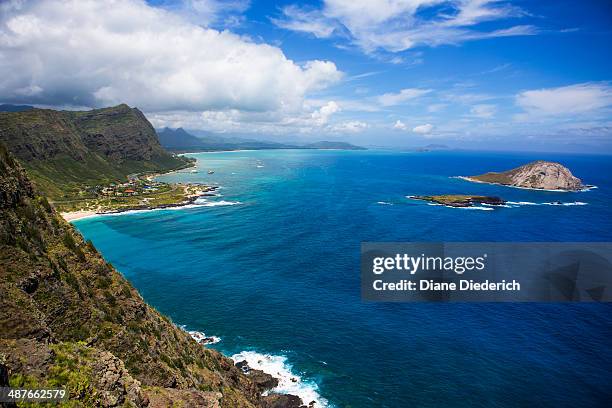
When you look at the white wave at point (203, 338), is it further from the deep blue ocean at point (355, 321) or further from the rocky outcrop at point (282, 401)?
the rocky outcrop at point (282, 401)

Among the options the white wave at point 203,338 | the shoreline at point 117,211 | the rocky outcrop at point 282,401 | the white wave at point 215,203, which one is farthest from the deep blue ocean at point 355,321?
the white wave at point 215,203

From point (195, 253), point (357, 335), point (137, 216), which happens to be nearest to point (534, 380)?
point (357, 335)

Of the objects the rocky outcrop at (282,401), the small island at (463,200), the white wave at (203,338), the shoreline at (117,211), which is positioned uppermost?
the small island at (463,200)

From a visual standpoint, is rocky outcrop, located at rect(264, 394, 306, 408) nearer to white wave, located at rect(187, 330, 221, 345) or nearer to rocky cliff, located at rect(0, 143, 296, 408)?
rocky cliff, located at rect(0, 143, 296, 408)

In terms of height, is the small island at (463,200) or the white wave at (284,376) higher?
the small island at (463,200)

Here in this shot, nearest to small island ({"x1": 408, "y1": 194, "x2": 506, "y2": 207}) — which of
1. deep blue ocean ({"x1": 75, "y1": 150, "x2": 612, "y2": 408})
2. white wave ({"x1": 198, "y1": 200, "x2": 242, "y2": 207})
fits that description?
deep blue ocean ({"x1": 75, "y1": 150, "x2": 612, "y2": 408})

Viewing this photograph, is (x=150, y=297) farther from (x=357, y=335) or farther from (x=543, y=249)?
(x=543, y=249)
